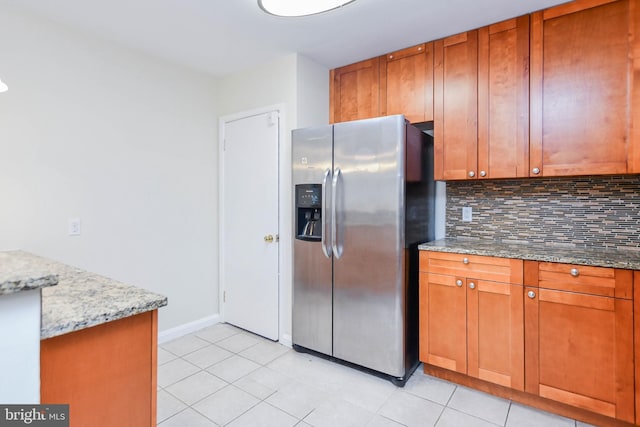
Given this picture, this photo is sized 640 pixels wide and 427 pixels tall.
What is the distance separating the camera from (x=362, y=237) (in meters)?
2.28

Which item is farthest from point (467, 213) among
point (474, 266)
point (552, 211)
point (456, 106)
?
point (456, 106)

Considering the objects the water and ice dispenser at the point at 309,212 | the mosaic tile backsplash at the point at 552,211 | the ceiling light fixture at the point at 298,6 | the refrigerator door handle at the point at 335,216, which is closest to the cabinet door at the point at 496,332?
the mosaic tile backsplash at the point at 552,211

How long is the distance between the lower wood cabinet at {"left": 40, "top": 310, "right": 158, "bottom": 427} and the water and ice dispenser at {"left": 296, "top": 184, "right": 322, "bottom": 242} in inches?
58.8

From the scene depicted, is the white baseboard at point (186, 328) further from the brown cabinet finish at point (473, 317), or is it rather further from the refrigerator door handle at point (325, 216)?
the brown cabinet finish at point (473, 317)

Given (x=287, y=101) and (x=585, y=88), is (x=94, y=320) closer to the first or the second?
(x=287, y=101)

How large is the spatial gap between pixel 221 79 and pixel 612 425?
12.5 ft

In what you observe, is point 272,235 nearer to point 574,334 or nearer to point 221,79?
point 221,79

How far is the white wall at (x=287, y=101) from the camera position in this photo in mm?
2717

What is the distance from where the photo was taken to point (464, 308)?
210 cm

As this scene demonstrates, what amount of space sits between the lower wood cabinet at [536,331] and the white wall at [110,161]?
2073 mm

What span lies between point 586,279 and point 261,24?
247 centimetres

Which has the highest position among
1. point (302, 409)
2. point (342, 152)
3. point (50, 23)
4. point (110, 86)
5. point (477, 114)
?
point (50, 23)

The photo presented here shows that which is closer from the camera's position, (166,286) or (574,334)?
(574,334)

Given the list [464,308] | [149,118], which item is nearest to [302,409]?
[464,308]
